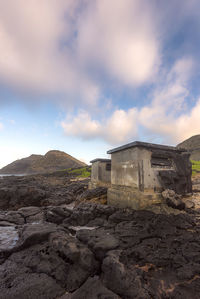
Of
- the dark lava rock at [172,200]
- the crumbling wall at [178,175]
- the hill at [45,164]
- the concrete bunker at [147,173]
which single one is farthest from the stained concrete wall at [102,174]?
the hill at [45,164]

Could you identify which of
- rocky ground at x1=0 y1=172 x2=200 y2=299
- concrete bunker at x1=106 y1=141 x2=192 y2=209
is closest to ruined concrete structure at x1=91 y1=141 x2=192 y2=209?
concrete bunker at x1=106 y1=141 x2=192 y2=209

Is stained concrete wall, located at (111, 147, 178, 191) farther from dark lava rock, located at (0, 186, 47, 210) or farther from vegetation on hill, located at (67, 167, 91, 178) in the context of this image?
vegetation on hill, located at (67, 167, 91, 178)

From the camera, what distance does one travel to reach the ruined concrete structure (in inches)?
288

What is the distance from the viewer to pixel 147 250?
4219mm

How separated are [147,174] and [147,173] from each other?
0.05 metres

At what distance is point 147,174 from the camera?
7488mm

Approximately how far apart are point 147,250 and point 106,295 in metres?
2.01

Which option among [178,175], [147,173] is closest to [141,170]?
[147,173]

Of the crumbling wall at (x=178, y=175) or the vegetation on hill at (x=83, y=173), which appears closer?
the crumbling wall at (x=178, y=175)

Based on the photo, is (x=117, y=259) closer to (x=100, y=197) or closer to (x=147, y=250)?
(x=147, y=250)

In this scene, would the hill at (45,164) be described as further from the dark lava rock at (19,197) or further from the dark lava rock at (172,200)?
A: the dark lava rock at (172,200)

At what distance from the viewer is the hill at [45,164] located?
9381cm

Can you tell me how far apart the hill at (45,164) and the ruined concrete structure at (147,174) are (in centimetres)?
8363

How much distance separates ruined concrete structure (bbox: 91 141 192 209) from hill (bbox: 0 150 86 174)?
83627mm
